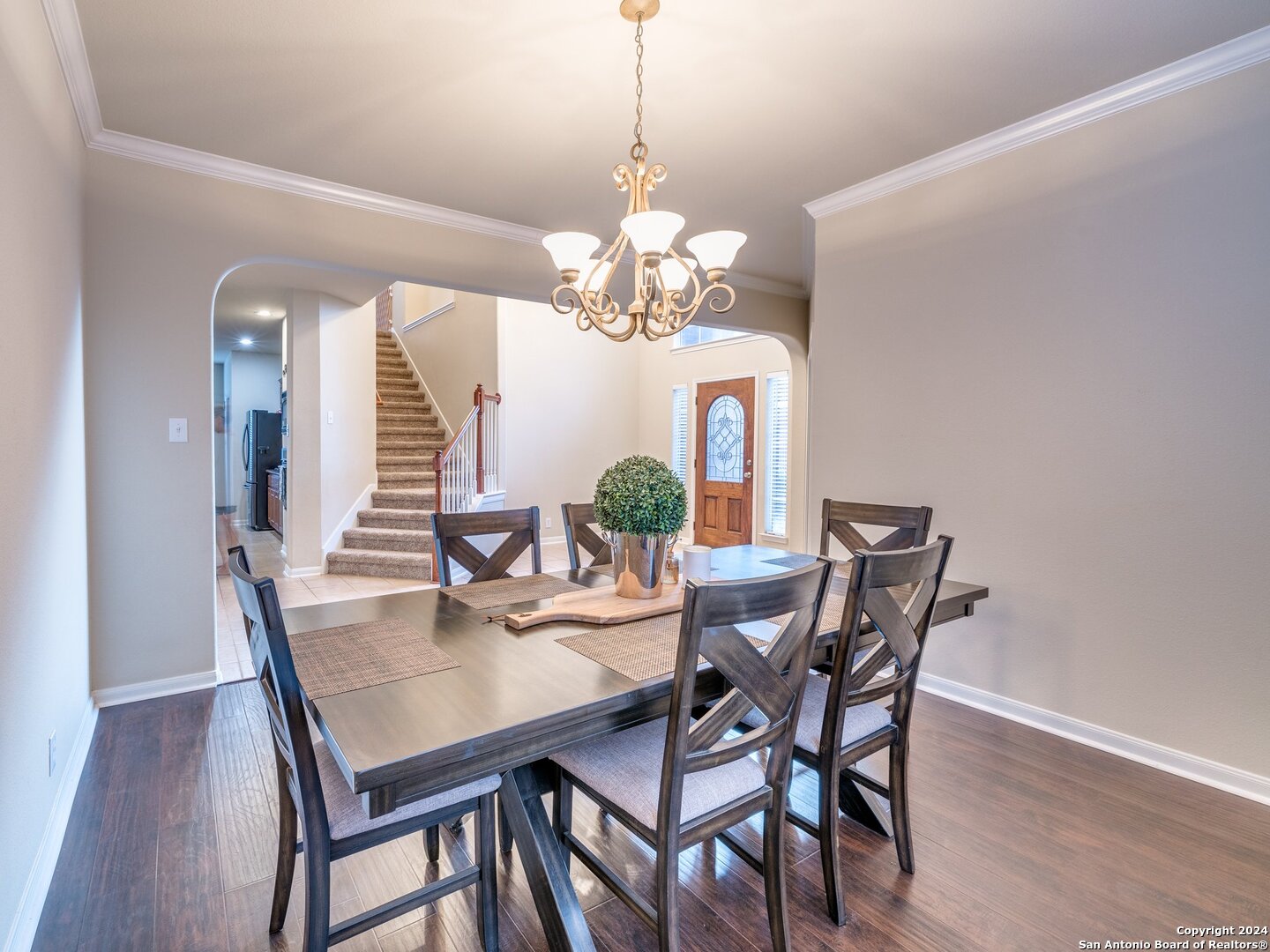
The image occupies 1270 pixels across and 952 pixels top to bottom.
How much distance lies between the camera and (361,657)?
1.55 m

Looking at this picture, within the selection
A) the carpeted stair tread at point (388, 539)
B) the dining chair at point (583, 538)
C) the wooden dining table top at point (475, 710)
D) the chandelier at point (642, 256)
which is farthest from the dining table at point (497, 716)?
the carpeted stair tread at point (388, 539)

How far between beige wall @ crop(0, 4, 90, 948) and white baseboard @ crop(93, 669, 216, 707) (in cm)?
32

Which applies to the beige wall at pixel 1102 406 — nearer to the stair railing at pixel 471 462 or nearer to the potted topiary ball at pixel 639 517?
the potted topiary ball at pixel 639 517

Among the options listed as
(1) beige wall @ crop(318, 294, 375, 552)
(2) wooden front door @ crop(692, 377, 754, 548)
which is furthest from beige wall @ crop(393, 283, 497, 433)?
(2) wooden front door @ crop(692, 377, 754, 548)

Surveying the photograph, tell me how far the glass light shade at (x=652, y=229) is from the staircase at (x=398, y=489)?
3.51 metres

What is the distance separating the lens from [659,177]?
212 centimetres

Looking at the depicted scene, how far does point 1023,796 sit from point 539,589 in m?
1.80

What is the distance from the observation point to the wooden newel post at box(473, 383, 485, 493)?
6.34 meters

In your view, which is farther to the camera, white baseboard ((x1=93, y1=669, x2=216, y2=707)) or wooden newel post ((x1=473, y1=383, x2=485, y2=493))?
wooden newel post ((x1=473, y1=383, x2=485, y2=493))

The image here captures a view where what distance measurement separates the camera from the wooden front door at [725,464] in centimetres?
707

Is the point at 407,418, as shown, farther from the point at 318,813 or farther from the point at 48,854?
the point at 318,813

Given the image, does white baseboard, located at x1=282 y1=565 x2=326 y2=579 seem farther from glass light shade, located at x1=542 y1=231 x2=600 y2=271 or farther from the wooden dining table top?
glass light shade, located at x1=542 y1=231 x2=600 y2=271

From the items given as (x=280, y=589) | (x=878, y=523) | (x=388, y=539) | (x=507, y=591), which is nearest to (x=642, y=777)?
(x=507, y=591)

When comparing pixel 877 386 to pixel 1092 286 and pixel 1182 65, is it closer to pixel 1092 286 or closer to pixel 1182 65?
pixel 1092 286
